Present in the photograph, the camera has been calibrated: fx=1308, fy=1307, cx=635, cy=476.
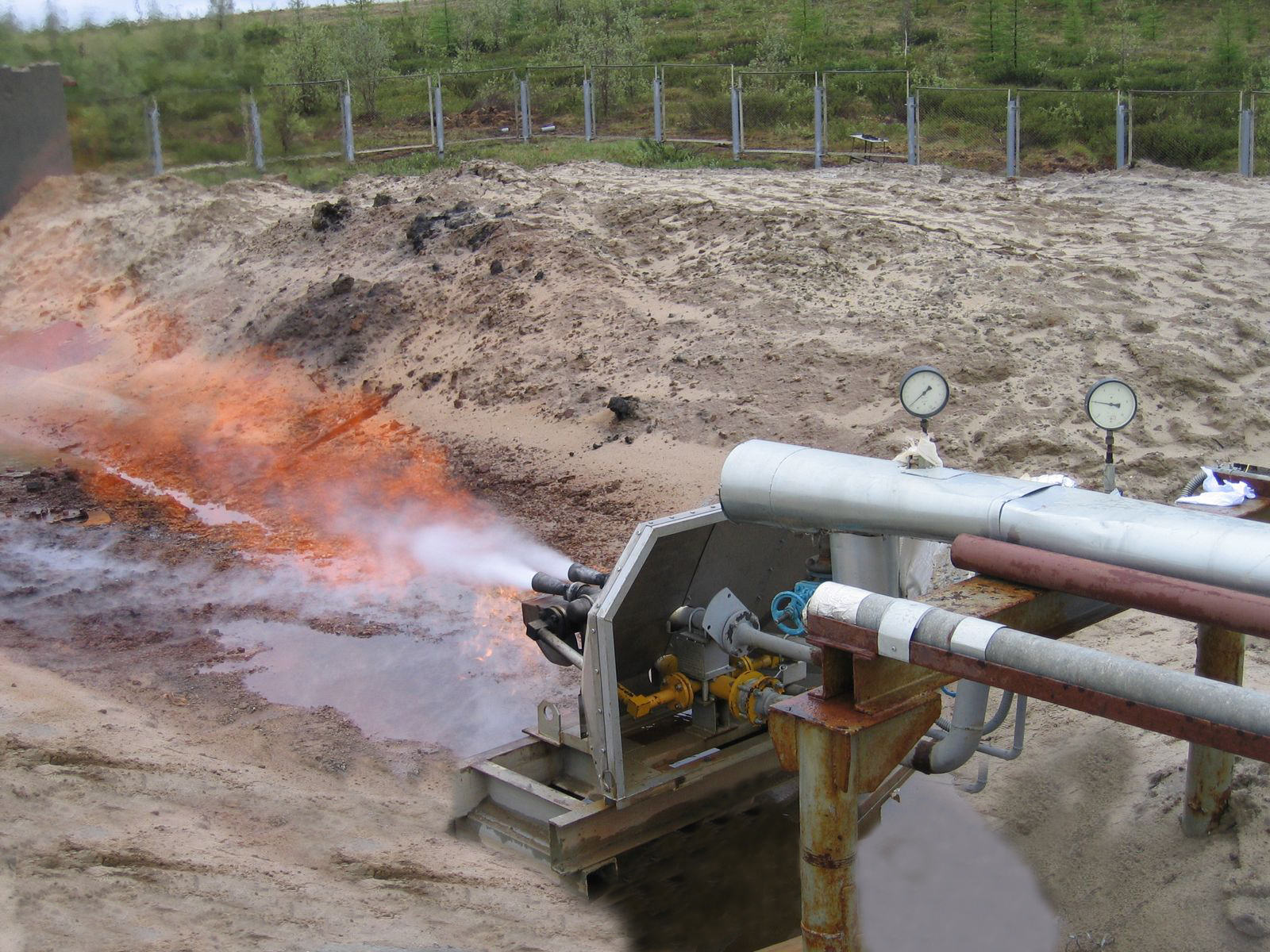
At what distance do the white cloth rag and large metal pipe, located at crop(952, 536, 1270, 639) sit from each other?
4.64ft

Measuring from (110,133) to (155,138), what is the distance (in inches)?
29.2

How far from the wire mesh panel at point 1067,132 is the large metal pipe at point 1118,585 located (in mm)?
17584

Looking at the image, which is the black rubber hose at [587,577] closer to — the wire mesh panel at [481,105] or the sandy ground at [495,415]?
the sandy ground at [495,415]

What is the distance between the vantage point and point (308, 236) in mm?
17766

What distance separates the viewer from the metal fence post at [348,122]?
23.5 m

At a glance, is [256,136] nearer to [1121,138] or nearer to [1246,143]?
[1121,138]

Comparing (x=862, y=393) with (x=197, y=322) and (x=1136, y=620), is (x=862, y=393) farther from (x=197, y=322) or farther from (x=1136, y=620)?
(x=197, y=322)

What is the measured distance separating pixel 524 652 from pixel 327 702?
4.66 feet

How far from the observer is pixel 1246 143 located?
17.8 meters

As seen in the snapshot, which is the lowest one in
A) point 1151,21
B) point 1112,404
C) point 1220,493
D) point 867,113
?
point 1220,493

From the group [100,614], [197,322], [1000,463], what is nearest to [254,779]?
[100,614]

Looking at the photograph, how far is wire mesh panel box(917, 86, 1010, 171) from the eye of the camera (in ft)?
72.7

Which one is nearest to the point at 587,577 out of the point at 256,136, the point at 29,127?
the point at 29,127

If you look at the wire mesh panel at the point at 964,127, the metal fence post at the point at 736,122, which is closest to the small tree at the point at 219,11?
the metal fence post at the point at 736,122
